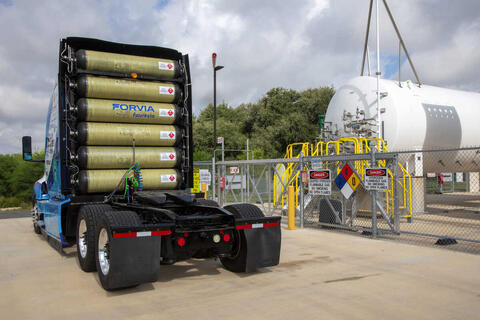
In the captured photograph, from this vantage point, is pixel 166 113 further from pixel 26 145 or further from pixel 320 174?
pixel 320 174

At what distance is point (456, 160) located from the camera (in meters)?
15.6

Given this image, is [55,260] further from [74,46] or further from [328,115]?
[328,115]

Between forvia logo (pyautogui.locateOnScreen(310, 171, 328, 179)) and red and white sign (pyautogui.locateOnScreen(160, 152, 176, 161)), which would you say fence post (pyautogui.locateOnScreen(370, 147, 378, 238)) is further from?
red and white sign (pyautogui.locateOnScreen(160, 152, 176, 161))

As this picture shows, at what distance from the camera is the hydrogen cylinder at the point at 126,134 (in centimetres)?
749

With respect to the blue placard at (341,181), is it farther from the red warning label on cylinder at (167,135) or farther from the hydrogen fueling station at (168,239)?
the red warning label on cylinder at (167,135)

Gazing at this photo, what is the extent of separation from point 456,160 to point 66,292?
14.2m

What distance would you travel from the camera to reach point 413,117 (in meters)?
13.4

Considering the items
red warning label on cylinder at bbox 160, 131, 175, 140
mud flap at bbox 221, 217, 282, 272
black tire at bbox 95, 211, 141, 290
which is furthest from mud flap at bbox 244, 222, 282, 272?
red warning label on cylinder at bbox 160, 131, 175, 140

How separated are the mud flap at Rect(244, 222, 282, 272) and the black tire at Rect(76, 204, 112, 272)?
7.36 ft

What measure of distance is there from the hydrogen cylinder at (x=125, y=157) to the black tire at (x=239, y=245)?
191cm

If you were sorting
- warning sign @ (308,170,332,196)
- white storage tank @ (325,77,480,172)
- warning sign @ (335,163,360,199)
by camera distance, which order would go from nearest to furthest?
warning sign @ (335,163,360,199), warning sign @ (308,170,332,196), white storage tank @ (325,77,480,172)

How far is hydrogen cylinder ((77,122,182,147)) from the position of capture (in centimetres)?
749

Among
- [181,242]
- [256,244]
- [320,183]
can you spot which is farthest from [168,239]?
[320,183]

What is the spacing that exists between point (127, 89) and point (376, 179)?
5.54m
